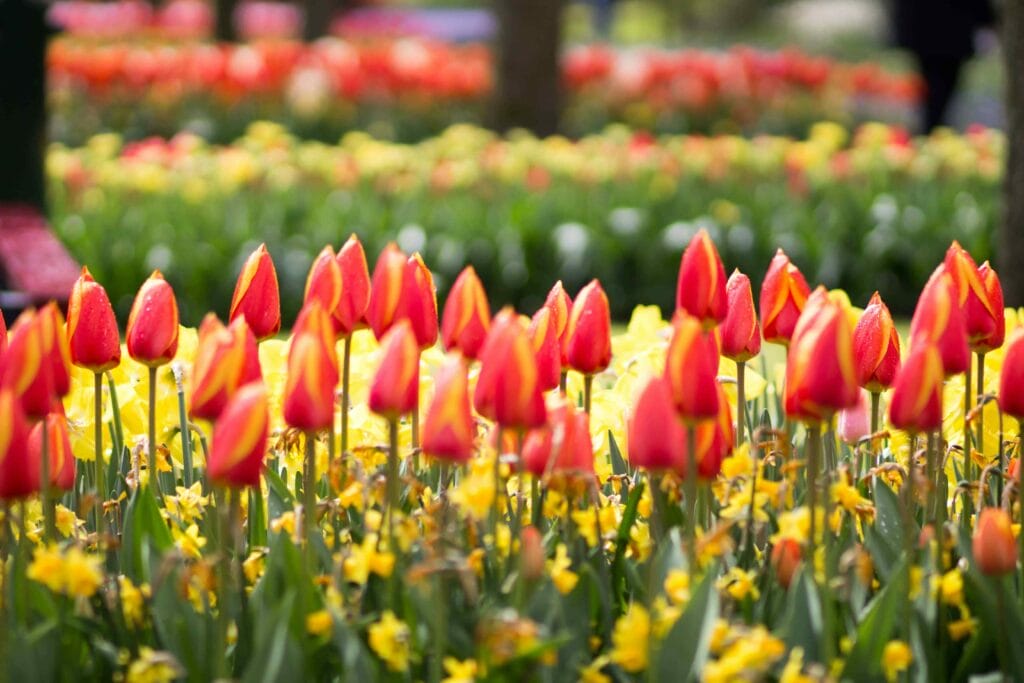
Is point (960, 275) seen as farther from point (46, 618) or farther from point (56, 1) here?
point (56, 1)

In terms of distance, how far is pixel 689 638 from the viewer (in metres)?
1.98

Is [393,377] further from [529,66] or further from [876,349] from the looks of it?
[529,66]

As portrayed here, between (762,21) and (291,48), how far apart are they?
32.3 m

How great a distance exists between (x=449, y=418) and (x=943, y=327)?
2.07ft

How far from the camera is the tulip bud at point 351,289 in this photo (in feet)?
8.30

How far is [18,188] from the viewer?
5598mm

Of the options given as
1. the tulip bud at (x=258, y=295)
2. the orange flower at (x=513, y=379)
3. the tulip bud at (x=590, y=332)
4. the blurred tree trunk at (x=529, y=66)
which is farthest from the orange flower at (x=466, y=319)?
the blurred tree trunk at (x=529, y=66)

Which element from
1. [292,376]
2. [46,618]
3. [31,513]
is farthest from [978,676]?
[31,513]

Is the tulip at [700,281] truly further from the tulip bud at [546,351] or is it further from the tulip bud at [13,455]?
the tulip bud at [13,455]

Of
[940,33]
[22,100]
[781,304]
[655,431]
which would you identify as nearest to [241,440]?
[655,431]

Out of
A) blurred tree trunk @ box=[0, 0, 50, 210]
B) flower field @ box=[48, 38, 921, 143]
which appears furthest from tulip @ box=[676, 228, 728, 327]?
flower field @ box=[48, 38, 921, 143]

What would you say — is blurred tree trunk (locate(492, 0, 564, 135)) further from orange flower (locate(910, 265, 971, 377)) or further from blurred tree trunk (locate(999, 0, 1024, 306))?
orange flower (locate(910, 265, 971, 377))

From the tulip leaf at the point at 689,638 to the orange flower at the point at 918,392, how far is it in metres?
0.29

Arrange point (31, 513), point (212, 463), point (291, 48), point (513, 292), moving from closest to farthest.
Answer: point (212, 463), point (31, 513), point (513, 292), point (291, 48)
